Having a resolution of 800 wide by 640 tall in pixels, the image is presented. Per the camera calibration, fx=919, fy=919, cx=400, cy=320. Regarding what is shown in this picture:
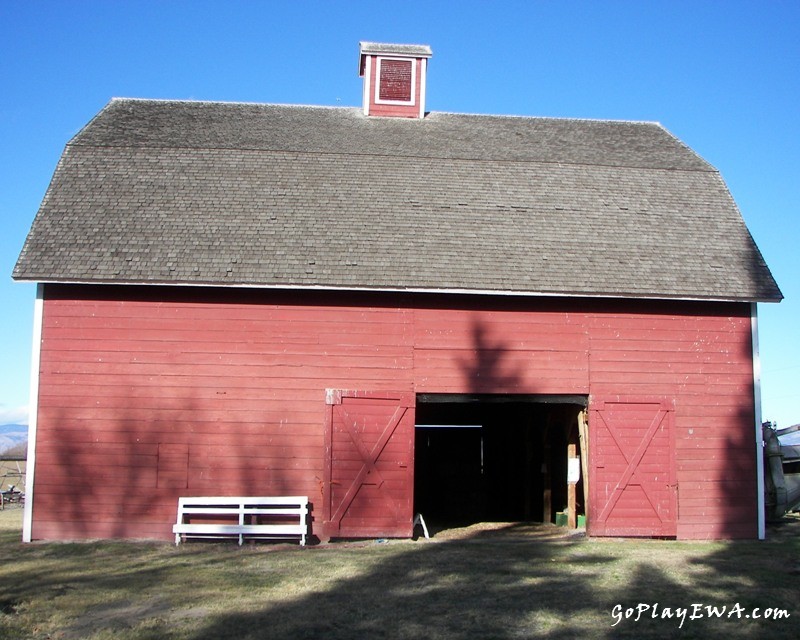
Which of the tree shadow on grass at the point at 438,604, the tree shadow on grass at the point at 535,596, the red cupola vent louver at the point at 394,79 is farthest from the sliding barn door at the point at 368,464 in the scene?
the red cupola vent louver at the point at 394,79

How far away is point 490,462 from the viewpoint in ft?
68.0

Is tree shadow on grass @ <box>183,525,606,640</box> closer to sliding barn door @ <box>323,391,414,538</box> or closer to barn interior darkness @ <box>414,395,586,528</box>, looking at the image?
sliding barn door @ <box>323,391,414,538</box>

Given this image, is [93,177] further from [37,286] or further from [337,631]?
[337,631]

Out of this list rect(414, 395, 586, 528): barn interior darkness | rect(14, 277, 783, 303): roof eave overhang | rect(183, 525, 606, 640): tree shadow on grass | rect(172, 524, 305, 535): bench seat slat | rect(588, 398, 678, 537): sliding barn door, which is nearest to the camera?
rect(183, 525, 606, 640): tree shadow on grass

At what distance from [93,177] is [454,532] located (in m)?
8.30

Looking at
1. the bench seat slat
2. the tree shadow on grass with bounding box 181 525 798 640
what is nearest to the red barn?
the bench seat slat

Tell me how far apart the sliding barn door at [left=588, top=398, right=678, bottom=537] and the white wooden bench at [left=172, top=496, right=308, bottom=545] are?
4.39 m

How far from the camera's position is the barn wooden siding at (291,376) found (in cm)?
1323

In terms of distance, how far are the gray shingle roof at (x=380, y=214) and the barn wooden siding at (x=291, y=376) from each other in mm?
434

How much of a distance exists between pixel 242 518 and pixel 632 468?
582cm

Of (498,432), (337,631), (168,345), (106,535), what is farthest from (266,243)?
(498,432)

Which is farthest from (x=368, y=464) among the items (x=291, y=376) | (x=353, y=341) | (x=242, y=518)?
(x=242, y=518)

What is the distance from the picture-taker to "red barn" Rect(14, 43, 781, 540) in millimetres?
13312

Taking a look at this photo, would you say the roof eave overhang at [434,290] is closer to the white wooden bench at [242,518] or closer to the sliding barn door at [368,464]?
the sliding barn door at [368,464]
